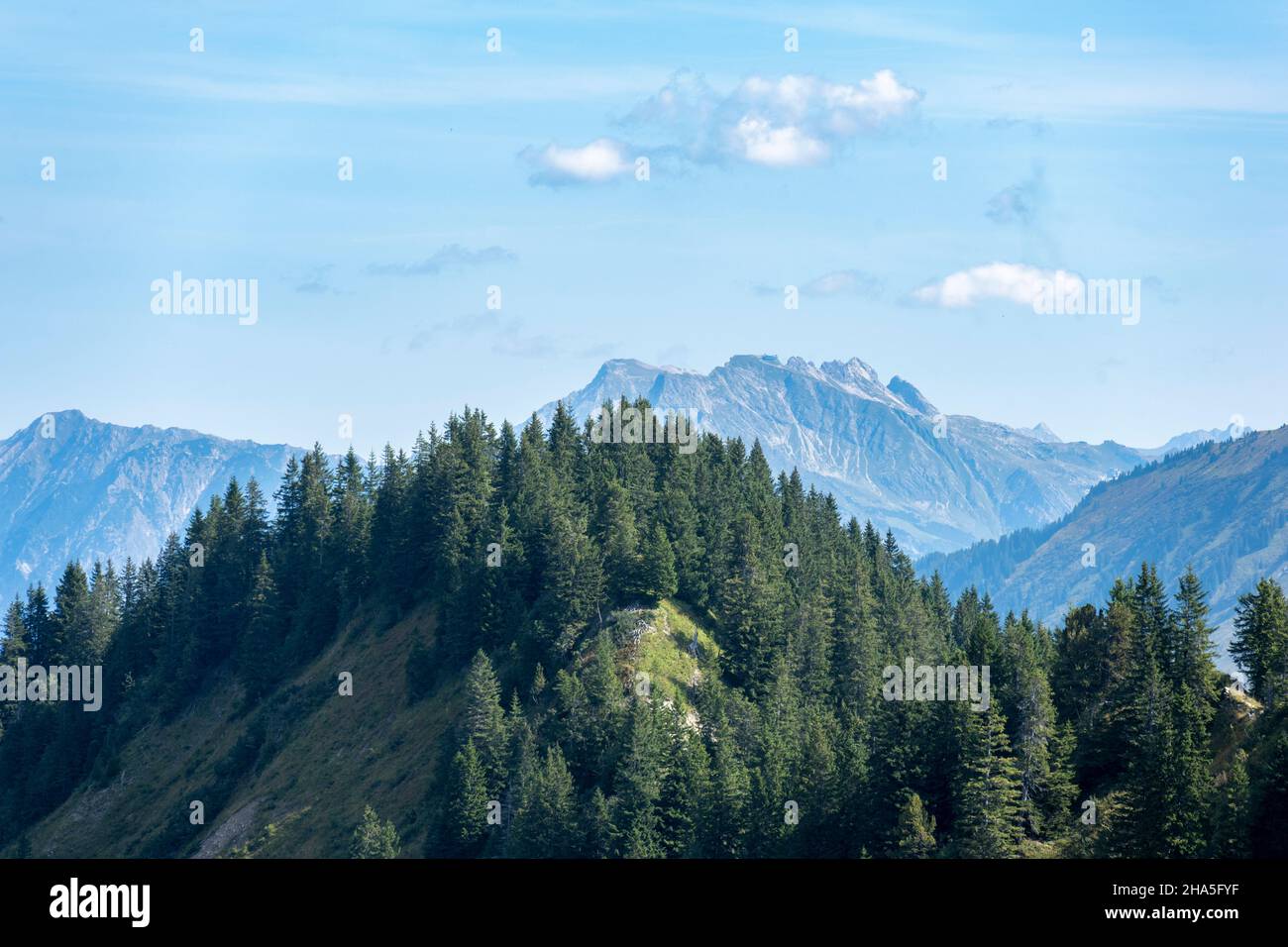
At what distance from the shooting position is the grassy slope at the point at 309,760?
369 ft

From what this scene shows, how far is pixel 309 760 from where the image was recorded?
124812 mm

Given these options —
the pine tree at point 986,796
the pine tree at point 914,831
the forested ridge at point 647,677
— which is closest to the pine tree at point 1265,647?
the forested ridge at point 647,677

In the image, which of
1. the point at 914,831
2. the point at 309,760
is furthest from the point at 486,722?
the point at 914,831

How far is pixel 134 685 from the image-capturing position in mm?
156250

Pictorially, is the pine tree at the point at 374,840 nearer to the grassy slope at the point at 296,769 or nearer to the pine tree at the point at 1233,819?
the grassy slope at the point at 296,769

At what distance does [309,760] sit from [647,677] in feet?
115

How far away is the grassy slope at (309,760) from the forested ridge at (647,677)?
1.34m

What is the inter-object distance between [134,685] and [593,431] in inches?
2364

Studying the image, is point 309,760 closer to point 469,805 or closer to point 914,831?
point 469,805

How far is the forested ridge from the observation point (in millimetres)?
77250
